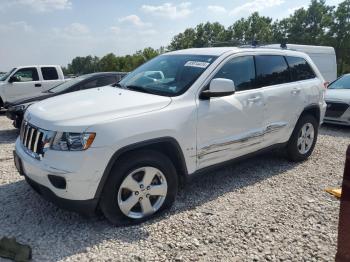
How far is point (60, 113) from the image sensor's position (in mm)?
3236

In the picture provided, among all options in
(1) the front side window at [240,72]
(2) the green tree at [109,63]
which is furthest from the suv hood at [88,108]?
(2) the green tree at [109,63]

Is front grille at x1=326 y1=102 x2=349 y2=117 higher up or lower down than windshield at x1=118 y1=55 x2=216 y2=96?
lower down

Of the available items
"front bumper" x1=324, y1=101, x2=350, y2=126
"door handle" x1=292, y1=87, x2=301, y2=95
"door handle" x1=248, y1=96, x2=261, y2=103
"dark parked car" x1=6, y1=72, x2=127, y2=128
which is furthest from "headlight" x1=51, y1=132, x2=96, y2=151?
"front bumper" x1=324, y1=101, x2=350, y2=126

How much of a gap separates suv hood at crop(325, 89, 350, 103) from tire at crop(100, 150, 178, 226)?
6317 mm

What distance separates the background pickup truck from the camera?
11.3 meters

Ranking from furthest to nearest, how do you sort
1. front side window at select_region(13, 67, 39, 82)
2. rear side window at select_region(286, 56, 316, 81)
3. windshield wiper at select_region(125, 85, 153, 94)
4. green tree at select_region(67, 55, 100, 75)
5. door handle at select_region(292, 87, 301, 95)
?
1. green tree at select_region(67, 55, 100, 75)
2. front side window at select_region(13, 67, 39, 82)
3. rear side window at select_region(286, 56, 316, 81)
4. door handle at select_region(292, 87, 301, 95)
5. windshield wiper at select_region(125, 85, 153, 94)

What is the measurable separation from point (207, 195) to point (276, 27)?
47.2m

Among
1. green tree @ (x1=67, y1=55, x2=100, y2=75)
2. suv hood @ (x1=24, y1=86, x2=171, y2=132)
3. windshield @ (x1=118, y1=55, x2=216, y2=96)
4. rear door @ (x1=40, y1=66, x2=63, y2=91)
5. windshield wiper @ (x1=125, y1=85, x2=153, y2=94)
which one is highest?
windshield @ (x1=118, y1=55, x2=216, y2=96)

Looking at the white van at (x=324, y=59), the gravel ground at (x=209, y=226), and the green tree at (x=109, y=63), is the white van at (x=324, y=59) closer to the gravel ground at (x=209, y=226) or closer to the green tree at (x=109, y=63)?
the gravel ground at (x=209, y=226)

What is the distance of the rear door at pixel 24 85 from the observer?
1128 centimetres

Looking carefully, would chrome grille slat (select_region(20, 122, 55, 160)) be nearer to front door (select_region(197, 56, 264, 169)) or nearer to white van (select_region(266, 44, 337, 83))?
front door (select_region(197, 56, 264, 169))

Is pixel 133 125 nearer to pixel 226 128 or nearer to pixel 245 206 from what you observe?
pixel 226 128

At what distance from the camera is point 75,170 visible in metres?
2.93

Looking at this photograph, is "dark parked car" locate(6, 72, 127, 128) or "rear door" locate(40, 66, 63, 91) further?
"rear door" locate(40, 66, 63, 91)
